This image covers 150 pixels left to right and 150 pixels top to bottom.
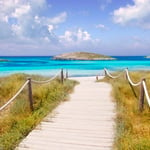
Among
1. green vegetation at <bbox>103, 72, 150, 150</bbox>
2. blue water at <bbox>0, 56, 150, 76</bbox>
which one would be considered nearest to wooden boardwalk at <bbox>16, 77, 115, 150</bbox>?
green vegetation at <bbox>103, 72, 150, 150</bbox>

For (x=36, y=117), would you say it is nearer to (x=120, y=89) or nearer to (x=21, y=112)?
(x=21, y=112)

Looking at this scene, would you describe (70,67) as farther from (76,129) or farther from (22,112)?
(76,129)

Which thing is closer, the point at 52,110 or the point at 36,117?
the point at 36,117

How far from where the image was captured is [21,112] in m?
9.13

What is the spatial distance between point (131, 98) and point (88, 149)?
585 cm

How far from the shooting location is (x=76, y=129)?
288 inches

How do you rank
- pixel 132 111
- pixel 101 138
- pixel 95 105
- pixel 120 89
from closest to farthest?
pixel 101 138
pixel 132 111
pixel 95 105
pixel 120 89

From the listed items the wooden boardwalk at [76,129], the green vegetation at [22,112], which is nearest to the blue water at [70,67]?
the green vegetation at [22,112]

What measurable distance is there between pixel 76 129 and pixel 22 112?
2493mm

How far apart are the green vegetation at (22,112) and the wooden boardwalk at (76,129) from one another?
0.23 meters

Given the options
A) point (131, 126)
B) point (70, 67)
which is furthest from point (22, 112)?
point (70, 67)

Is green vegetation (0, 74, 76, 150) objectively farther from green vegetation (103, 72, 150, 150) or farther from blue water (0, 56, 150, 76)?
blue water (0, 56, 150, 76)

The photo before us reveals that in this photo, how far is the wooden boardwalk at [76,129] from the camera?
244 inches

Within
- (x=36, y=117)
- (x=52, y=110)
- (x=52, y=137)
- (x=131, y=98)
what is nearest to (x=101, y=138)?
(x=52, y=137)
